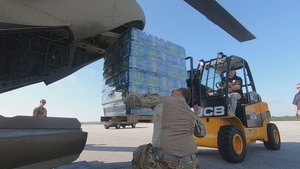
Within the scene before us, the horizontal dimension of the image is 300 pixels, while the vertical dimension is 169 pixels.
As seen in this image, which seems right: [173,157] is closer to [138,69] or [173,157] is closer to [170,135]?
[170,135]

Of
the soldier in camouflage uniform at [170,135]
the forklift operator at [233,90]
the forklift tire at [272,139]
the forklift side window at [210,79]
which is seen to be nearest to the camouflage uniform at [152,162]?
the soldier in camouflage uniform at [170,135]

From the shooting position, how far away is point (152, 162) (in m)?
2.58

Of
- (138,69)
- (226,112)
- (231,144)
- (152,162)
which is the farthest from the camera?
(226,112)

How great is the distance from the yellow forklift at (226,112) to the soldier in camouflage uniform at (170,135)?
7.60 feet

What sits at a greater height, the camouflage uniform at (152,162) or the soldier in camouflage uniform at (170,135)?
the soldier in camouflage uniform at (170,135)

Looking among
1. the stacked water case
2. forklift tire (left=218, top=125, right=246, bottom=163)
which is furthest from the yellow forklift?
the stacked water case

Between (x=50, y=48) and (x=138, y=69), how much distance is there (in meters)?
1.34

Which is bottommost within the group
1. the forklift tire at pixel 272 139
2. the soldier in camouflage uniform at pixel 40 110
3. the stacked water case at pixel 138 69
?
the forklift tire at pixel 272 139

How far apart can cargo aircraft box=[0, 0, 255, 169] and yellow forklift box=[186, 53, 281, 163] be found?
149 cm

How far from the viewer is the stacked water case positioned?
364cm

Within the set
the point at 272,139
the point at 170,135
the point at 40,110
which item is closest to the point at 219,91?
the point at 272,139

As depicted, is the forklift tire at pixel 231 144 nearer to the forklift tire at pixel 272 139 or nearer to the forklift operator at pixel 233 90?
the forklift operator at pixel 233 90

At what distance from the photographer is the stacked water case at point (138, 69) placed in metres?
3.64

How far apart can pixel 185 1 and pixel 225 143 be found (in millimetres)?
2738
